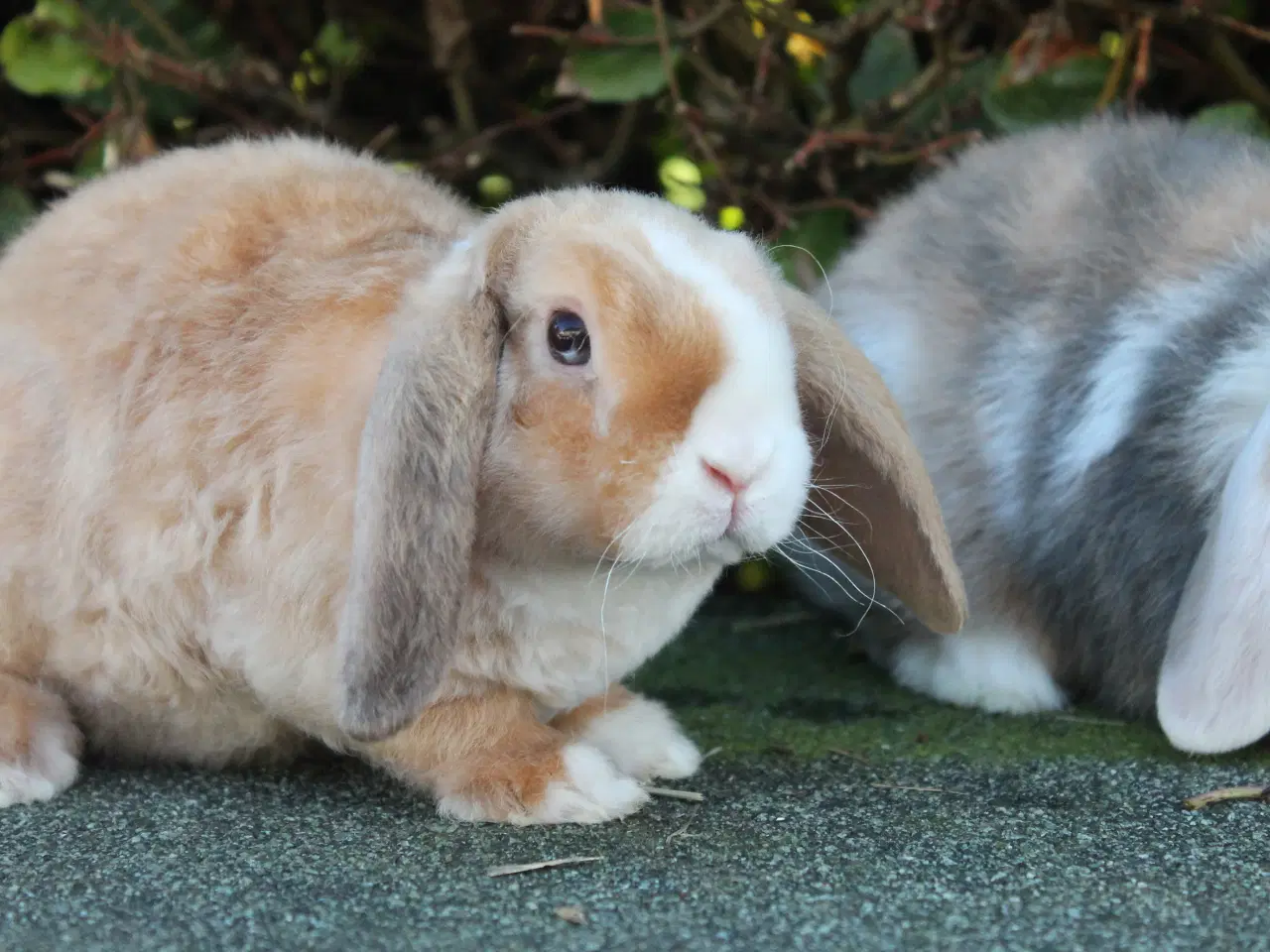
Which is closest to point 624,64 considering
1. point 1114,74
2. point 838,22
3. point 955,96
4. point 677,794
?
point 838,22

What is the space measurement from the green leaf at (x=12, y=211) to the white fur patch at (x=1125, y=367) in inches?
70.4

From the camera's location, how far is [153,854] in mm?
1490

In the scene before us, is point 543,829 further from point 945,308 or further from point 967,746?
point 945,308

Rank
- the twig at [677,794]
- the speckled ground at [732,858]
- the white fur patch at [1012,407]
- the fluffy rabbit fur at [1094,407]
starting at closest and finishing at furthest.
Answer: the speckled ground at [732,858]
the twig at [677,794]
the fluffy rabbit fur at [1094,407]
the white fur patch at [1012,407]

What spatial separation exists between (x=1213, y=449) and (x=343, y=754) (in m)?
1.17

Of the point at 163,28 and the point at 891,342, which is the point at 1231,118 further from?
the point at 163,28

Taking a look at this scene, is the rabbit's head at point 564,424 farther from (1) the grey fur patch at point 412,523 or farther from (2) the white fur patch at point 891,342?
(2) the white fur patch at point 891,342

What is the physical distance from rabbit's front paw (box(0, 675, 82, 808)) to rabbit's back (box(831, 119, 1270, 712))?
121 centimetres

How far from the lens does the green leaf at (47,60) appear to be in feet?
7.78

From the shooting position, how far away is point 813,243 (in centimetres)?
261

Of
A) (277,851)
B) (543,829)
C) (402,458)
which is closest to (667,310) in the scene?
(402,458)

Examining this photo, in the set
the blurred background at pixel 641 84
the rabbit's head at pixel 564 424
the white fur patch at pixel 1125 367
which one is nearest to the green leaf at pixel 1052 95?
the blurred background at pixel 641 84

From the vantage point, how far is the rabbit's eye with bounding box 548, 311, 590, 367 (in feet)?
4.71

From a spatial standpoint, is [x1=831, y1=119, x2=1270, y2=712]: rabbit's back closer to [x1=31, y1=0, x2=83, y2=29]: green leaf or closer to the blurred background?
the blurred background
